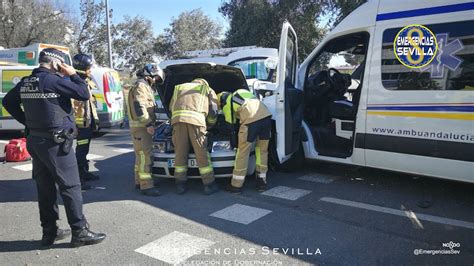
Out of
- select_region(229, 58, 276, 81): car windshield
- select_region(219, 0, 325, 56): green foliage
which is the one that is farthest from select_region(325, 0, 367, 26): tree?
select_region(229, 58, 276, 81): car windshield

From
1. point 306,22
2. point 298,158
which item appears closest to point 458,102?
point 298,158

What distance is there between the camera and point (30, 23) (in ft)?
80.9

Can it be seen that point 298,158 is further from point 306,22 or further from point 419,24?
point 306,22

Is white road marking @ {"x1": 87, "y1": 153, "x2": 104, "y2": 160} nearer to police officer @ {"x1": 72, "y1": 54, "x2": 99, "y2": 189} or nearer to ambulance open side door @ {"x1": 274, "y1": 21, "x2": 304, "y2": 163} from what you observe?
police officer @ {"x1": 72, "y1": 54, "x2": 99, "y2": 189}

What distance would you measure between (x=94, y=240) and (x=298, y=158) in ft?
11.3

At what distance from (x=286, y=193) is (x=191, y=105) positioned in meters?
1.70

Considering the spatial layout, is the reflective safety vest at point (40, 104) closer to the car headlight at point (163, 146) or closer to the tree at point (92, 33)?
the car headlight at point (163, 146)

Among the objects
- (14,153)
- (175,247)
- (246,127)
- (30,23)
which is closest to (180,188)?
(246,127)

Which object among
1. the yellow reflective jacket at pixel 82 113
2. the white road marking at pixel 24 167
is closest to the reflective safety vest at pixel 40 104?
the yellow reflective jacket at pixel 82 113

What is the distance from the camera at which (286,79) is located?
5617 millimetres

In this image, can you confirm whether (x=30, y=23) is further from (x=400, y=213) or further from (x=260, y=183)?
(x=400, y=213)

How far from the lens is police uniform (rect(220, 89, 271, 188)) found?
531 cm

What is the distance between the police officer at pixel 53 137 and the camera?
370cm

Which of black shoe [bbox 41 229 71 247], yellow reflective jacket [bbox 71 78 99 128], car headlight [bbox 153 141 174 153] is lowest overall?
black shoe [bbox 41 229 71 247]
